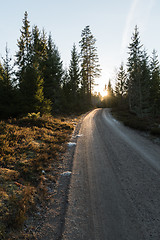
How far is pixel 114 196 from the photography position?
386cm

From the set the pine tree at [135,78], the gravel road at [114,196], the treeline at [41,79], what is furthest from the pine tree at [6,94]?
the pine tree at [135,78]

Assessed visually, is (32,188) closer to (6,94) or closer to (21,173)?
(21,173)

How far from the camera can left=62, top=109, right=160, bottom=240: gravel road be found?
9.21ft

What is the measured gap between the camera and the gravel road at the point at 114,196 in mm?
2807

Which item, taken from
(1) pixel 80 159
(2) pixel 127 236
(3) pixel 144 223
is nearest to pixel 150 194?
(3) pixel 144 223

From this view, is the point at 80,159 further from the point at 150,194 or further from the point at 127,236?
the point at 127,236

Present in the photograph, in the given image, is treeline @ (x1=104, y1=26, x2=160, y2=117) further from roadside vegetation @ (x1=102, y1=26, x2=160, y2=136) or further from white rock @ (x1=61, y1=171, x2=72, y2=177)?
white rock @ (x1=61, y1=171, x2=72, y2=177)

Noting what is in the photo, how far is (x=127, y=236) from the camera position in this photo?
266cm

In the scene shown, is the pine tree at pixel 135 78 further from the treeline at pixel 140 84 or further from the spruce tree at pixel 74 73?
the spruce tree at pixel 74 73

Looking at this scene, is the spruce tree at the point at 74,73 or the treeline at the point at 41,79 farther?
the spruce tree at the point at 74,73

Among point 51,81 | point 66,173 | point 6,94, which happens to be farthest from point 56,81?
point 66,173

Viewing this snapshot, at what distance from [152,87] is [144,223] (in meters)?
32.8

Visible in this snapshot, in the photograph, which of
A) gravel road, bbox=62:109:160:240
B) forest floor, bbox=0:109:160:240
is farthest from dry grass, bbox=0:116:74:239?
gravel road, bbox=62:109:160:240

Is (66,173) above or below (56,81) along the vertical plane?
below
